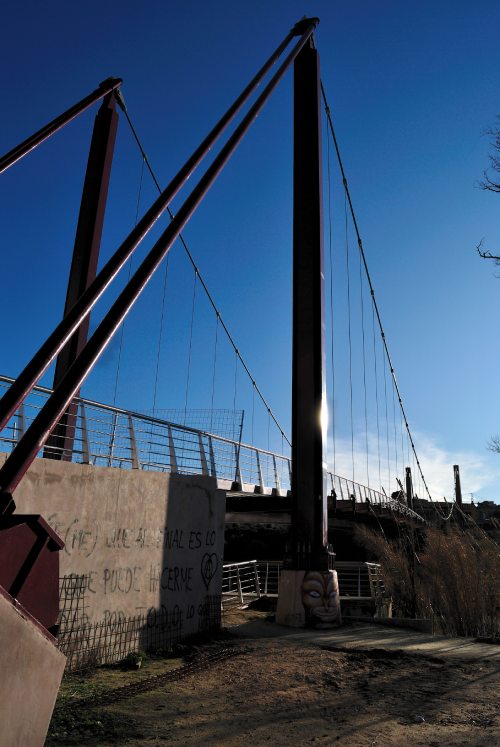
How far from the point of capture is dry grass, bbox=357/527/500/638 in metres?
11.3

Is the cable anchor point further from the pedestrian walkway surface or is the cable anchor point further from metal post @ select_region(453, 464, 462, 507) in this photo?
metal post @ select_region(453, 464, 462, 507)

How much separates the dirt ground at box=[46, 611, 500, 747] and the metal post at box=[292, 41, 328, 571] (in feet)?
13.6

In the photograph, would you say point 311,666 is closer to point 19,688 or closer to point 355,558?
point 19,688

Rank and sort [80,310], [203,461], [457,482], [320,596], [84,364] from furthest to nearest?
[457,482]
[203,461]
[320,596]
[80,310]
[84,364]

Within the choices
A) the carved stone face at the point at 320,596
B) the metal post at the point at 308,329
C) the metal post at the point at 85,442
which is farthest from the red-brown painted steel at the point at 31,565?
the metal post at the point at 308,329

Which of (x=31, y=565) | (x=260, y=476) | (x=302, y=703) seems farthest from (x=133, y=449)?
(x=260, y=476)

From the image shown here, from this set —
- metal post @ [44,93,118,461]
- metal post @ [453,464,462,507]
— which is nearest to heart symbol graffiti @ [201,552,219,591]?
metal post @ [44,93,118,461]

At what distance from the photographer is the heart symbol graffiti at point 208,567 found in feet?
34.0

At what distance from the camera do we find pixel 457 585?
→ 1146 centimetres

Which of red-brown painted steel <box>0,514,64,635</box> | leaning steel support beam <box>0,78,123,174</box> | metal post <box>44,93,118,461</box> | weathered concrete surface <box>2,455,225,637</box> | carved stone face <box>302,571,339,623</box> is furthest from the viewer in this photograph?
metal post <box>44,93,118,461</box>

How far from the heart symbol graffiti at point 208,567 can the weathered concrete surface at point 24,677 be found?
878cm

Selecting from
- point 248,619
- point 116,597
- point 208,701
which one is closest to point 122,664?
point 116,597

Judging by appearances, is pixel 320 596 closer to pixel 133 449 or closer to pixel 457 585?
pixel 457 585

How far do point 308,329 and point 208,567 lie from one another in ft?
20.1
